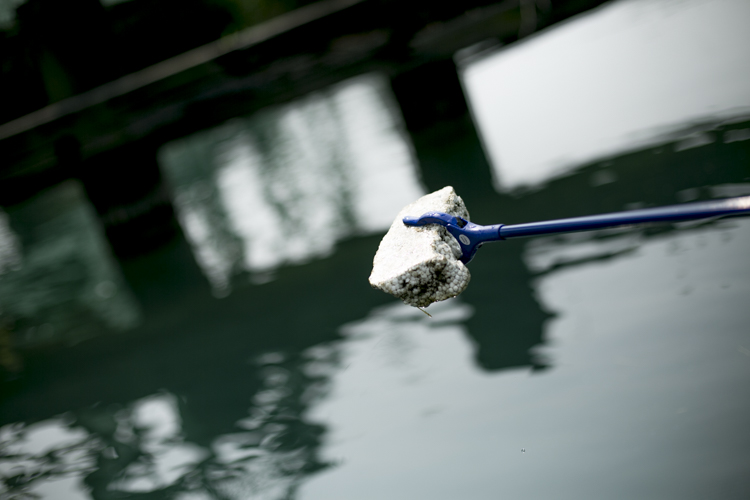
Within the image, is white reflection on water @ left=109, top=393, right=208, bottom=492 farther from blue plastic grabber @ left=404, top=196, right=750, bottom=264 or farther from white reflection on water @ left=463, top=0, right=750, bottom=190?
white reflection on water @ left=463, top=0, right=750, bottom=190

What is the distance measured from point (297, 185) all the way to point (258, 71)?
158 centimetres

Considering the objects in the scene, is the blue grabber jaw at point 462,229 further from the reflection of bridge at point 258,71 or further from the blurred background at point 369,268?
the reflection of bridge at point 258,71

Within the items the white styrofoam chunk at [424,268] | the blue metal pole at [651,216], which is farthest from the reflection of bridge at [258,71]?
the blue metal pole at [651,216]

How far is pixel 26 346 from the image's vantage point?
4188mm

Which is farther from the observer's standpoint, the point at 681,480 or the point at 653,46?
the point at 653,46

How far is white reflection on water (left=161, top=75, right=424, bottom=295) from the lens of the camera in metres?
4.23

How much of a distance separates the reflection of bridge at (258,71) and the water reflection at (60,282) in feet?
2.98

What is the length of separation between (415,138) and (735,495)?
138 inches

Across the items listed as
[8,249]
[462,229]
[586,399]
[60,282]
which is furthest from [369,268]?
[8,249]

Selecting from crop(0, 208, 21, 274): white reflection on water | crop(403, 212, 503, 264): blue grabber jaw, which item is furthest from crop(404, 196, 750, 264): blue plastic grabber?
crop(0, 208, 21, 274): white reflection on water

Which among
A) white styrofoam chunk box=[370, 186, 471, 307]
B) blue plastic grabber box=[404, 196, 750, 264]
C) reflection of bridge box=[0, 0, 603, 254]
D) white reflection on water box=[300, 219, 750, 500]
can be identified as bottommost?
white reflection on water box=[300, 219, 750, 500]

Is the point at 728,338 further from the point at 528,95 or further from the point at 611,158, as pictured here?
the point at 528,95

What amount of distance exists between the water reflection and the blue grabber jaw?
2.91 metres

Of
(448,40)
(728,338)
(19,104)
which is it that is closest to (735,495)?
(728,338)
